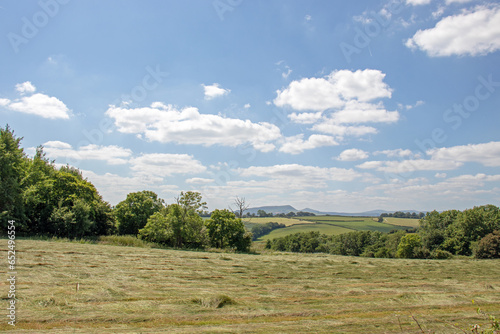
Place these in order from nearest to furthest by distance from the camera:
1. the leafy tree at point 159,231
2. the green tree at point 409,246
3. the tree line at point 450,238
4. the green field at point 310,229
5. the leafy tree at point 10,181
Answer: the leafy tree at point 10,181 → the leafy tree at point 159,231 → the tree line at point 450,238 → the green tree at point 409,246 → the green field at point 310,229

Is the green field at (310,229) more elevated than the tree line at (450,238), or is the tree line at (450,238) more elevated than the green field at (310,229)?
the tree line at (450,238)

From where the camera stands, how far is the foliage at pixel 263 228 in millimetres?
110438

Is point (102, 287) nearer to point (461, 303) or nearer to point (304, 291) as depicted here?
point (304, 291)

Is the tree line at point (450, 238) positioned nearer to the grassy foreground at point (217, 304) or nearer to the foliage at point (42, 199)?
the grassy foreground at point (217, 304)

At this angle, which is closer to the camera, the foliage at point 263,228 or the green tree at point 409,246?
the green tree at point 409,246

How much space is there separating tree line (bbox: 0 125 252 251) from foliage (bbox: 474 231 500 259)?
119 feet

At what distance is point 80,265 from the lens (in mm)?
14508

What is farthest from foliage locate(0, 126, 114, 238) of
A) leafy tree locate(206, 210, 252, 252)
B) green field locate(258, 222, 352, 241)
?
green field locate(258, 222, 352, 241)

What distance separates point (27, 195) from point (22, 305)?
35309 mm

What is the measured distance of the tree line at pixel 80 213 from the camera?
3275 cm

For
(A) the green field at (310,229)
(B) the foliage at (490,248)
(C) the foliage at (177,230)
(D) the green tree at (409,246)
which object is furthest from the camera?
(A) the green field at (310,229)

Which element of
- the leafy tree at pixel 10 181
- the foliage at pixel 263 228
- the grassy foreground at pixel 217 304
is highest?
the leafy tree at pixel 10 181

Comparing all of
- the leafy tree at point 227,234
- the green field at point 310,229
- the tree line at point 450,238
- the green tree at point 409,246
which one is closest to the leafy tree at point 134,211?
the leafy tree at point 227,234

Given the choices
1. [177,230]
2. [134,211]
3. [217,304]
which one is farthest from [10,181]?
[217,304]
